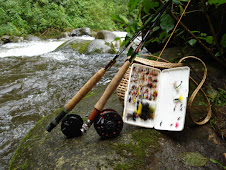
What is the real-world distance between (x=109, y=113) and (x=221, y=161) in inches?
42.5

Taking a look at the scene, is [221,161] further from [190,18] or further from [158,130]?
[190,18]

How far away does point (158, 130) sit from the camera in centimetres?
174

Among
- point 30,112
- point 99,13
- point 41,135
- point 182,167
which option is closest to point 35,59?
point 30,112

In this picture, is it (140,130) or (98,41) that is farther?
(98,41)

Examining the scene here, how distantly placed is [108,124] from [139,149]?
361 mm

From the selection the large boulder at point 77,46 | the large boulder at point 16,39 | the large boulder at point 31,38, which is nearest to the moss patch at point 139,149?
the large boulder at point 77,46

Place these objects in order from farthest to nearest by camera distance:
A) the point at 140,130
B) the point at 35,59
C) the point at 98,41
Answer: the point at 98,41, the point at 35,59, the point at 140,130

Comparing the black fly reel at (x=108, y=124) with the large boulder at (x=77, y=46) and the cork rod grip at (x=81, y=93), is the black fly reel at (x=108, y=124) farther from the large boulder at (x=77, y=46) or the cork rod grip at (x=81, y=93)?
the large boulder at (x=77, y=46)

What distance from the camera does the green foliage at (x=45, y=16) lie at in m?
14.1

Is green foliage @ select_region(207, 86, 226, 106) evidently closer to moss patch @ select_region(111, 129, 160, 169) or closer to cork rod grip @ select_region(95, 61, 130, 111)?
moss patch @ select_region(111, 129, 160, 169)

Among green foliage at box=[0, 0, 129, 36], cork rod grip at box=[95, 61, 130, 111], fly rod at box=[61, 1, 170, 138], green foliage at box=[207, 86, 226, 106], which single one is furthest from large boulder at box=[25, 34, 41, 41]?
green foliage at box=[207, 86, 226, 106]

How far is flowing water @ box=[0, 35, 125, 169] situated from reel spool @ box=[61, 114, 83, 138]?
4.00 feet

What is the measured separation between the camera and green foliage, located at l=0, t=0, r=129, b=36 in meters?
14.1

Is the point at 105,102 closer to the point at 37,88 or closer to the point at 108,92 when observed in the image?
the point at 108,92
